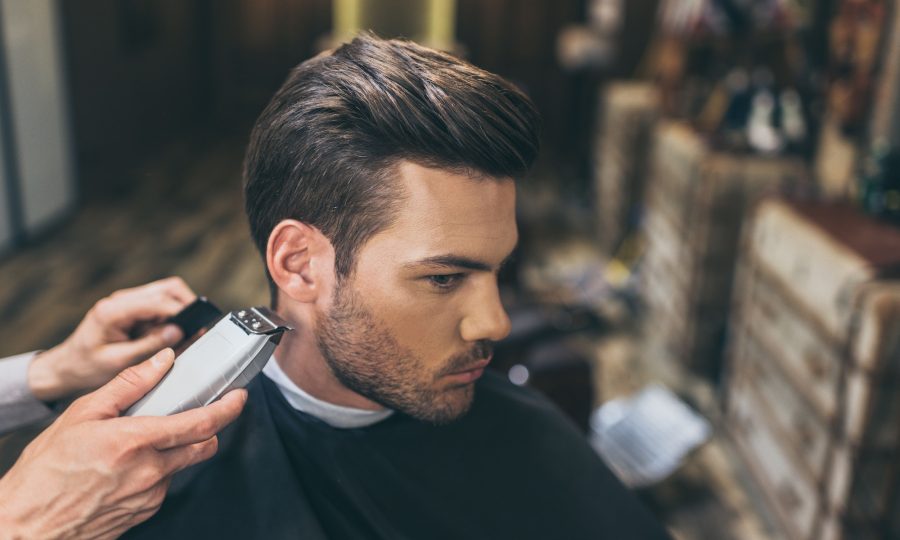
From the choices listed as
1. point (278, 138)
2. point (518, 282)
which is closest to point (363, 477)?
point (278, 138)

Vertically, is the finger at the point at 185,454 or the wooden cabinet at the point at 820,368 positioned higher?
the finger at the point at 185,454

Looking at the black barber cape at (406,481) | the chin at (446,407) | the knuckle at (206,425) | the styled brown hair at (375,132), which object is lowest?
the black barber cape at (406,481)

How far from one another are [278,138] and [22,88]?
3694 mm

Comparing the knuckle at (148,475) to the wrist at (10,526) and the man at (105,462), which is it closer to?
the man at (105,462)

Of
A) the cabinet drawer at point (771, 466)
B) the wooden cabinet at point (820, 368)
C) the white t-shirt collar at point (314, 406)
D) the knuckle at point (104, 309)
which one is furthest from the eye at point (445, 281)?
the cabinet drawer at point (771, 466)

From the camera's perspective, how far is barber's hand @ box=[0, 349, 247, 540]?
81 centimetres

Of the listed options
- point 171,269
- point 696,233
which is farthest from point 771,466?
point 171,269

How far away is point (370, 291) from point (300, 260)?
0.10m

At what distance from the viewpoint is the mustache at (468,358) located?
108 cm

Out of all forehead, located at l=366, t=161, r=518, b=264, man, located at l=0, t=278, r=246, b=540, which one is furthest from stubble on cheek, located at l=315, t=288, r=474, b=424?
man, located at l=0, t=278, r=246, b=540

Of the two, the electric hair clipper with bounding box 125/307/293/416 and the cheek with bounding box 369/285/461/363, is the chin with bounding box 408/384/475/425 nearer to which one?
the cheek with bounding box 369/285/461/363

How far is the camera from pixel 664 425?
9.37ft

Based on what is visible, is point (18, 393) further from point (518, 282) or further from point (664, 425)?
point (664, 425)

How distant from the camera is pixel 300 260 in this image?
1.06 meters
